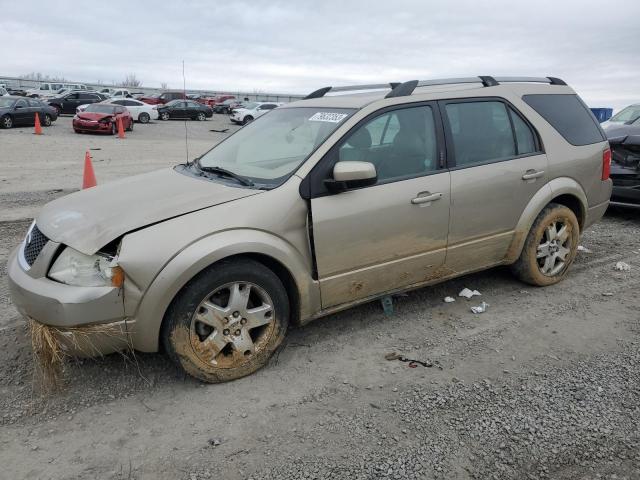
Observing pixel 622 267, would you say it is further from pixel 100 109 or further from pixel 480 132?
pixel 100 109

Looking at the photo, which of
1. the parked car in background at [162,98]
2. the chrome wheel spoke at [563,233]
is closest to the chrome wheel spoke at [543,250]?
the chrome wheel spoke at [563,233]

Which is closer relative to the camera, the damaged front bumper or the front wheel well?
the damaged front bumper

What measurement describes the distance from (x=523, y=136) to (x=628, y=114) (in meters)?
7.12

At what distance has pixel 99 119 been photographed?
23578mm

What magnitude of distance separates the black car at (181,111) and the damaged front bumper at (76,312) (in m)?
35.6

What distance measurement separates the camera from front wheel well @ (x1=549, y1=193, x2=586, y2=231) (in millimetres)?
4816

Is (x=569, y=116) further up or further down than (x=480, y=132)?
further up

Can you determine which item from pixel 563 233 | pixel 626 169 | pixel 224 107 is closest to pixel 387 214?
pixel 563 233

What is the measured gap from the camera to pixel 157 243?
2.92 meters

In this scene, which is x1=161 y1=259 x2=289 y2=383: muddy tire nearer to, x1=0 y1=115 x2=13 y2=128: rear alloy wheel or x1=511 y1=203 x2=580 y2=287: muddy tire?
x1=511 y1=203 x2=580 y2=287: muddy tire

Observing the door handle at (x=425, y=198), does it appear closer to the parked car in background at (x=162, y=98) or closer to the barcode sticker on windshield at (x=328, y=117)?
the barcode sticker on windshield at (x=328, y=117)

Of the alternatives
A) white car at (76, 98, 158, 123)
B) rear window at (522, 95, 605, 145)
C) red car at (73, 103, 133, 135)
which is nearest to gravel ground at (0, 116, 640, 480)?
rear window at (522, 95, 605, 145)

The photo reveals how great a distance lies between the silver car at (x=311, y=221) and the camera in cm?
293

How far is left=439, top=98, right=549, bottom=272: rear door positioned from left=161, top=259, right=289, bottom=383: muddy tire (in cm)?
155
